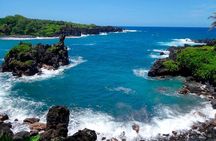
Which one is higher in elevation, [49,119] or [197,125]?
[49,119]

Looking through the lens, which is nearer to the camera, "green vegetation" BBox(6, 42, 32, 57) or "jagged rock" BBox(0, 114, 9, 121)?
"jagged rock" BBox(0, 114, 9, 121)

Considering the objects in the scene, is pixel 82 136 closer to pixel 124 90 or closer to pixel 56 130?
pixel 56 130

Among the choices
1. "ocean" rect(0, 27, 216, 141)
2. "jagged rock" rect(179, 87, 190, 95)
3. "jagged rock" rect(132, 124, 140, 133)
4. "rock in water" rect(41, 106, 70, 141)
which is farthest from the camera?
"jagged rock" rect(179, 87, 190, 95)

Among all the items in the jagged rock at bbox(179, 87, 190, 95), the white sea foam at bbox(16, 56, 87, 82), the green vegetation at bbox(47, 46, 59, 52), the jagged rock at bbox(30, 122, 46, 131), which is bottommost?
the jagged rock at bbox(30, 122, 46, 131)

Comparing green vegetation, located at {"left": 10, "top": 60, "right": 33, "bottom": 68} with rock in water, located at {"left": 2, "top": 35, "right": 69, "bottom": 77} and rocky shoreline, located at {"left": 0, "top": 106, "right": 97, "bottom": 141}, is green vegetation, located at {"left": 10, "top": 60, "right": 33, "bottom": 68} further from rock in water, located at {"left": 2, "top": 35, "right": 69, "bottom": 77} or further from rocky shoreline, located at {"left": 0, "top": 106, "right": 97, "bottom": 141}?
rocky shoreline, located at {"left": 0, "top": 106, "right": 97, "bottom": 141}

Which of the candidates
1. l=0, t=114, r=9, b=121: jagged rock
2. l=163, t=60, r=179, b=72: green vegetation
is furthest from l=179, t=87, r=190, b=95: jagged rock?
l=0, t=114, r=9, b=121: jagged rock

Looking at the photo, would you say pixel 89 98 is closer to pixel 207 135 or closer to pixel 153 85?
pixel 153 85

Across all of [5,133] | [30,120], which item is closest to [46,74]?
[30,120]

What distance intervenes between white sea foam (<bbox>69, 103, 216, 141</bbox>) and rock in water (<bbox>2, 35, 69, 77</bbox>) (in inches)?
1400

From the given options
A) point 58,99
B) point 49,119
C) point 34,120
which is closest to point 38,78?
point 58,99

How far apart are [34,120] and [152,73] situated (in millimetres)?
41216

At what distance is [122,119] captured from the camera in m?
56.0

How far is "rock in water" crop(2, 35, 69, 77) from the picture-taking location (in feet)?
297

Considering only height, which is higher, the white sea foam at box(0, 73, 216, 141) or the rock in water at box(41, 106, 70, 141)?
the rock in water at box(41, 106, 70, 141)
